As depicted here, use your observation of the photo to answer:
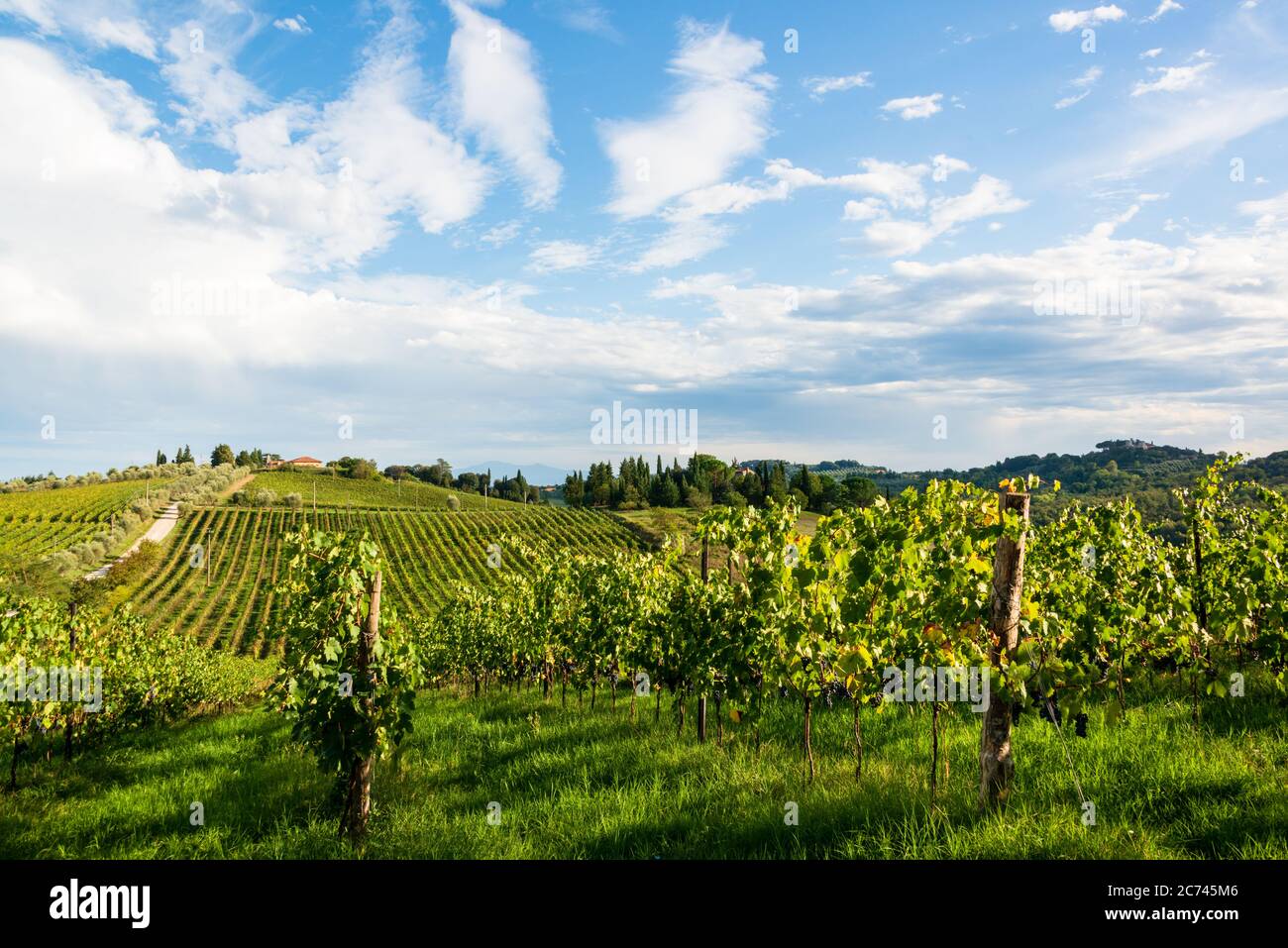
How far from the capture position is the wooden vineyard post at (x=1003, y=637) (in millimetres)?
4828

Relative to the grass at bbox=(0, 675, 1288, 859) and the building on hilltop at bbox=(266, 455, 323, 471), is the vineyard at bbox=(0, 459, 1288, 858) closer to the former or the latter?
the grass at bbox=(0, 675, 1288, 859)

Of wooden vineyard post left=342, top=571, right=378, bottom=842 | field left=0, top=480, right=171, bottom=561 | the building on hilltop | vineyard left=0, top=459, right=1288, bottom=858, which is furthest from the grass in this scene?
the building on hilltop

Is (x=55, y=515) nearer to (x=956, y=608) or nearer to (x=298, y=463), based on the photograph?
(x=298, y=463)

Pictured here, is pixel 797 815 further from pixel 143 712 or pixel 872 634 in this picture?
pixel 143 712

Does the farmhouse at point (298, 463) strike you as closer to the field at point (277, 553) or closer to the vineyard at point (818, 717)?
the field at point (277, 553)

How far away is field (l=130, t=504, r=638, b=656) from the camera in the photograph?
5838 cm

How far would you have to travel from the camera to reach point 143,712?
18.4 metres

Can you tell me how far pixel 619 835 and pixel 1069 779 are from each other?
13.4ft

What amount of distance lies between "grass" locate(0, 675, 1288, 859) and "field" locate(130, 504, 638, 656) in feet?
103

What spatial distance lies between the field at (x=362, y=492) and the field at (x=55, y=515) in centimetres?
2009

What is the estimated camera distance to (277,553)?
51625 millimetres

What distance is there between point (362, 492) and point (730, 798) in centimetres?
13778

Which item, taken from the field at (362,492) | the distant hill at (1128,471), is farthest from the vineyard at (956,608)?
the field at (362,492)
